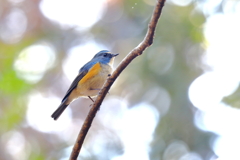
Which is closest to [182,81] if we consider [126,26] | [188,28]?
[188,28]

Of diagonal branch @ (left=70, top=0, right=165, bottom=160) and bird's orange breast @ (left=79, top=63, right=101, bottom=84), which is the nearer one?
diagonal branch @ (left=70, top=0, right=165, bottom=160)

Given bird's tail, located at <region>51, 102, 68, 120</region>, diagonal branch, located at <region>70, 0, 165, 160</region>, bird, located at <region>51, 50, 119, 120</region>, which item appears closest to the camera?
diagonal branch, located at <region>70, 0, 165, 160</region>

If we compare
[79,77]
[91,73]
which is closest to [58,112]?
[79,77]

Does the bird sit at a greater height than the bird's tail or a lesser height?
greater

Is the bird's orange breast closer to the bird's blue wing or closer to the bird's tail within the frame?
the bird's blue wing

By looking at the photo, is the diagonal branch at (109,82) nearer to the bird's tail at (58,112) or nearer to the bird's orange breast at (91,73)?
the bird's orange breast at (91,73)

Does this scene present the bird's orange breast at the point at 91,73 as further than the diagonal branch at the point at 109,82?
Yes

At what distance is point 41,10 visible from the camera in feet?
27.2

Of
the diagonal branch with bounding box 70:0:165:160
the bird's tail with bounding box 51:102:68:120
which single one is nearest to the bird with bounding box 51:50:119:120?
the bird's tail with bounding box 51:102:68:120

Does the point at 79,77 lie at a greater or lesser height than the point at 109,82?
greater

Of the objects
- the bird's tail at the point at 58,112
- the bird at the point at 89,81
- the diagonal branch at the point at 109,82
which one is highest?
the bird at the point at 89,81

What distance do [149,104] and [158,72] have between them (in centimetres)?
71

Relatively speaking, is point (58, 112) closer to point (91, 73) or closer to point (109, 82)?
point (91, 73)

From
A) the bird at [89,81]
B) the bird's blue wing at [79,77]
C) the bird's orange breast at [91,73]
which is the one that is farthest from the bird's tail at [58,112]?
the bird's orange breast at [91,73]
